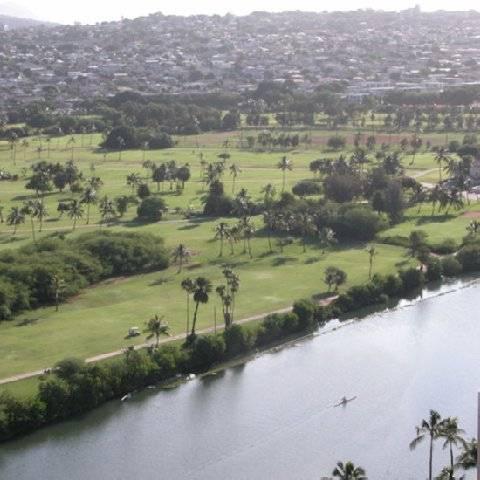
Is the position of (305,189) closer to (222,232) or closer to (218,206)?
(218,206)

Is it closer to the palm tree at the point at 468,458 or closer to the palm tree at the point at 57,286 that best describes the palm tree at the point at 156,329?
the palm tree at the point at 57,286

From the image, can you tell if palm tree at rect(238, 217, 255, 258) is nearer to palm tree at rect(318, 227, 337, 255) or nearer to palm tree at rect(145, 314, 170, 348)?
palm tree at rect(318, 227, 337, 255)

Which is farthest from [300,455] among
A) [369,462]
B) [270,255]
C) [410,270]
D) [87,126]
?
[87,126]

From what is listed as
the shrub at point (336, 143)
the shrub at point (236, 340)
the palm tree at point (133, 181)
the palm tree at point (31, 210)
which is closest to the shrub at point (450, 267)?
the shrub at point (236, 340)

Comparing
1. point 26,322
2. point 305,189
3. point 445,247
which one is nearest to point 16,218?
point 26,322

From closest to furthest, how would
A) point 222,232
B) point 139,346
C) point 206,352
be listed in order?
point 206,352, point 139,346, point 222,232

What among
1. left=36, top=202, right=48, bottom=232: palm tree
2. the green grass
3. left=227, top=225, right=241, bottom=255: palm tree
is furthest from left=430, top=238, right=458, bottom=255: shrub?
left=36, top=202, right=48, bottom=232: palm tree
